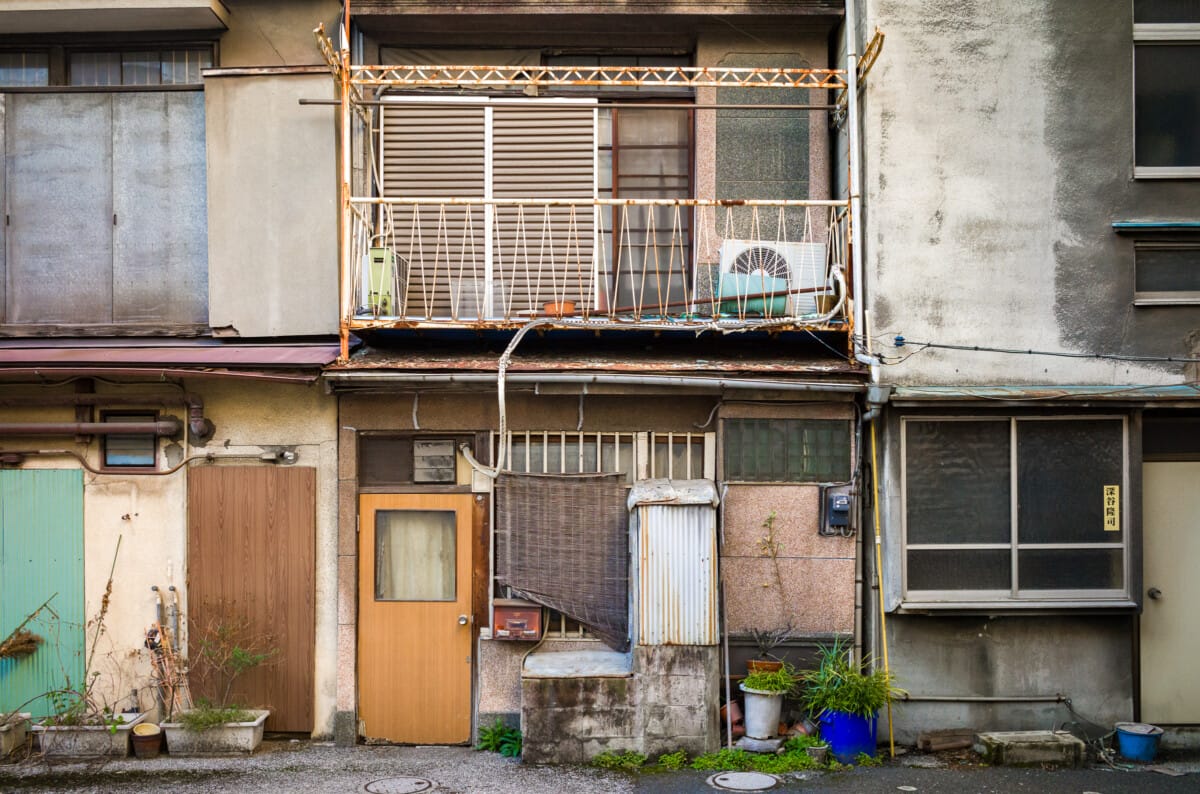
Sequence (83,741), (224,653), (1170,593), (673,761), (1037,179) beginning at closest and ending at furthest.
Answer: (673,761)
(83,741)
(1037,179)
(1170,593)
(224,653)

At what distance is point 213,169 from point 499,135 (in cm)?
288

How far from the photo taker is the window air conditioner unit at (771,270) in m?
9.94

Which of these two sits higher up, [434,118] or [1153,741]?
[434,118]

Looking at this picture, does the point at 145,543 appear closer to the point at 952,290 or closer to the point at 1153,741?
the point at 952,290

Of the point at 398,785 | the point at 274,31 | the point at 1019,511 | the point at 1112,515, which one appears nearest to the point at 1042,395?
the point at 1019,511

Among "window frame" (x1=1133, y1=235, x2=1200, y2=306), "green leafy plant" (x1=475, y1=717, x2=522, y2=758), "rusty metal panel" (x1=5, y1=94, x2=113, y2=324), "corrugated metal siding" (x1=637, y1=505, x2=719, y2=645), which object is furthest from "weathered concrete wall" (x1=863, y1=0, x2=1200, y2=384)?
"rusty metal panel" (x1=5, y1=94, x2=113, y2=324)

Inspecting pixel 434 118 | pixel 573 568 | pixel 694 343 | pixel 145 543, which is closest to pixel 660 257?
pixel 694 343

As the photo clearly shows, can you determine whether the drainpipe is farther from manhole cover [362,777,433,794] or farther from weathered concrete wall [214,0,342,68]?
manhole cover [362,777,433,794]

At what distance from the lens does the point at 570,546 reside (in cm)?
924

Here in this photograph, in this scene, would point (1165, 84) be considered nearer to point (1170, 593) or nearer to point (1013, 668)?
point (1170, 593)

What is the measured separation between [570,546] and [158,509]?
4.10 metres

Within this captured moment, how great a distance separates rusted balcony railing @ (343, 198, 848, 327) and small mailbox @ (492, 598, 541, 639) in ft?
9.21

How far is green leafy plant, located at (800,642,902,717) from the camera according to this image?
851 cm

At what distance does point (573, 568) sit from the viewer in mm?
9219
